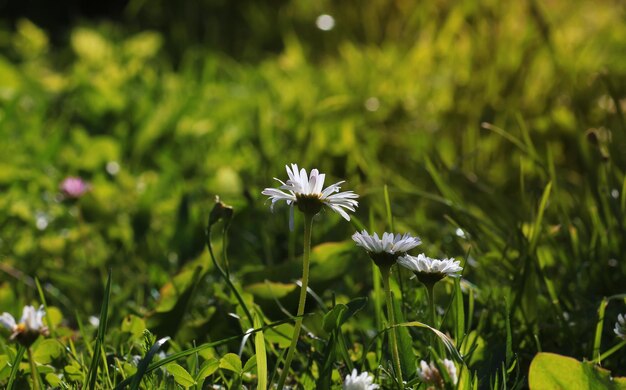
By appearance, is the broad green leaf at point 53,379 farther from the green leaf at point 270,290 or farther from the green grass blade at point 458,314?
the green grass blade at point 458,314

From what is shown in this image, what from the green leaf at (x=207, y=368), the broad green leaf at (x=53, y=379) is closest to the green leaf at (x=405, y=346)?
the green leaf at (x=207, y=368)

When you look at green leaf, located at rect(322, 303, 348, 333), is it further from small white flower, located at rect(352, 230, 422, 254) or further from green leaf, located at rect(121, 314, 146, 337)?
green leaf, located at rect(121, 314, 146, 337)

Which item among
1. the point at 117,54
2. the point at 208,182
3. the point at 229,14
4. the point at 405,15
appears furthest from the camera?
the point at 229,14

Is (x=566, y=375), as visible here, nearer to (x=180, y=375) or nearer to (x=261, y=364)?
(x=261, y=364)

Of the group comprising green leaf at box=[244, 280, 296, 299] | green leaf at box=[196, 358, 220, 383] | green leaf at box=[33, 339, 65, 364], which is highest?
green leaf at box=[244, 280, 296, 299]

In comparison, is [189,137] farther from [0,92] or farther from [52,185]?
[0,92]

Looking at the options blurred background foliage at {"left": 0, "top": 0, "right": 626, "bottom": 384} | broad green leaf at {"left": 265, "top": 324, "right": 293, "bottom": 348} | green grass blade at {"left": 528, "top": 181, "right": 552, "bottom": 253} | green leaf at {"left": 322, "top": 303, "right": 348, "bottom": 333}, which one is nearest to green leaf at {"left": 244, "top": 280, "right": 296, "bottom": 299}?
blurred background foliage at {"left": 0, "top": 0, "right": 626, "bottom": 384}

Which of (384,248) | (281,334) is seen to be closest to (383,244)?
(384,248)

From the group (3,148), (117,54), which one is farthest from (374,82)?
(3,148)
